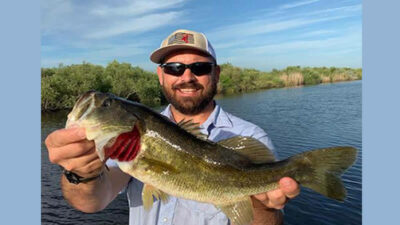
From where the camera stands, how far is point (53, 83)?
3688cm

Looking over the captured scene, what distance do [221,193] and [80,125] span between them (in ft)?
4.54

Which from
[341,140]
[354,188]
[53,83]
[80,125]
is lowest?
[354,188]

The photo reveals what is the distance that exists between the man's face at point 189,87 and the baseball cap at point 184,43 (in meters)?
0.11

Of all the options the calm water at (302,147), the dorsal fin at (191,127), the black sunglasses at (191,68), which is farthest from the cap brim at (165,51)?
the calm water at (302,147)

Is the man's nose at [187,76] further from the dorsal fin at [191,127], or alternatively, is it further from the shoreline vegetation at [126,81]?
the shoreline vegetation at [126,81]

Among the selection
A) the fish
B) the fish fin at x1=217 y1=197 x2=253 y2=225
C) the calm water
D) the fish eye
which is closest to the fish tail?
the fish

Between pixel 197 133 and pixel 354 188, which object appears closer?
pixel 197 133

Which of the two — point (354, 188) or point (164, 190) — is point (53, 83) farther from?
point (164, 190)

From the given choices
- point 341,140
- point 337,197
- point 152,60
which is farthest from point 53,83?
point 337,197

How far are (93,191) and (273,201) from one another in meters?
1.75

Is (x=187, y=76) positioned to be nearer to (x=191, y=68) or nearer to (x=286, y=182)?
(x=191, y=68)

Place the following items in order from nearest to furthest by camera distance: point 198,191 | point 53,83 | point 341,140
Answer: point 198,191
point 341,140
point 53,83

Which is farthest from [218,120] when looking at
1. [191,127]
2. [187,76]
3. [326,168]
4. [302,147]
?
[302,147]

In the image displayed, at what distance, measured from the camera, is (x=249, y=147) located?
2934mm
